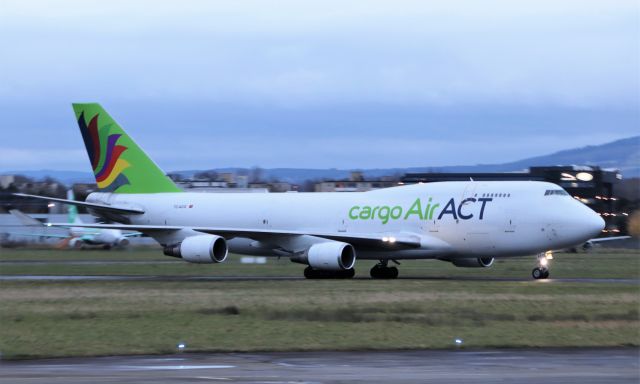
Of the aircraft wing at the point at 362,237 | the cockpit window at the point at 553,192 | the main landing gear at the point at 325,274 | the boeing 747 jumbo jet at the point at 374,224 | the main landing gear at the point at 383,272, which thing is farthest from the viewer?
the main landing gear at the point at 383,272

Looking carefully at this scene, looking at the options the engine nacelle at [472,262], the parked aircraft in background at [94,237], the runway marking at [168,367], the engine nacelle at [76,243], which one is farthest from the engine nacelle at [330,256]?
the engine nacelle at [76,243]

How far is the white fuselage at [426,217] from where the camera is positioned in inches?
1534

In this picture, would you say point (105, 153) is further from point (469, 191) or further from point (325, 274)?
point (469, 191)

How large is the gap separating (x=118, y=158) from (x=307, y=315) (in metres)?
26.4

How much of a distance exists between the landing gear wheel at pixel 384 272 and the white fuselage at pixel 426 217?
781 millimetres

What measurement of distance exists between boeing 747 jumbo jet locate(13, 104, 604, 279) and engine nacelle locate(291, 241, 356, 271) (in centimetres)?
4

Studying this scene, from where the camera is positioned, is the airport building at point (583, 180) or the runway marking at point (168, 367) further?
the airport building at point (583, 180)

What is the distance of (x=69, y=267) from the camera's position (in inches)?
1919

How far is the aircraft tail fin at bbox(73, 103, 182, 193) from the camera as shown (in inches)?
1932

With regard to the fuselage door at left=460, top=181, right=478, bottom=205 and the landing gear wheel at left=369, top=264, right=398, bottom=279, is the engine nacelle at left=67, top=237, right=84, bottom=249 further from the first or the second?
the fuselage door at left=460, top=181, right=478, bottom=205

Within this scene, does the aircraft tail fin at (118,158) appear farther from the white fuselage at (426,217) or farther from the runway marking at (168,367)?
the runway marking at (168,367)

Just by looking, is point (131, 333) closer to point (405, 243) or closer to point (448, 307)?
point (448, 307)

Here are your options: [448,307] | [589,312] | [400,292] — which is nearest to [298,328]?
[448,307]

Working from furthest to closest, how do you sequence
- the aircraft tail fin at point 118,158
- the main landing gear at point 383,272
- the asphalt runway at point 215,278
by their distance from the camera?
the aircraft tail fin at point 118,158 < the main landing gear at point 383,272 < the asphalt runway at point 215,278
